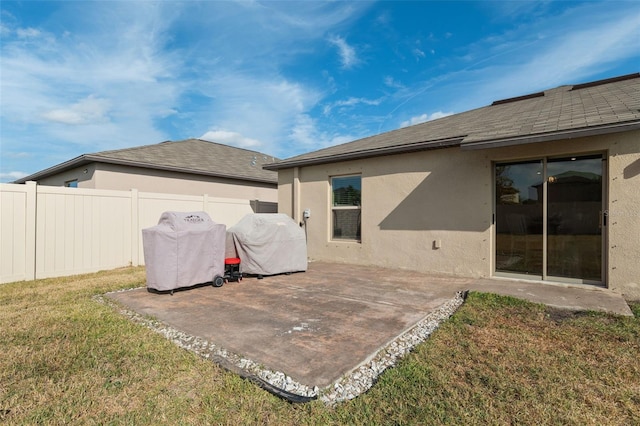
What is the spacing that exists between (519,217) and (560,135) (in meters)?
1.83

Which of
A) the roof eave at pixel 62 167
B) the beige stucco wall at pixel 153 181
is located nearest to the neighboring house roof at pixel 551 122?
the beige stucco wall at pixel 153 181

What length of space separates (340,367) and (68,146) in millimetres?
17783

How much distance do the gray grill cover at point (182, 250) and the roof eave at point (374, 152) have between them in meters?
4.11

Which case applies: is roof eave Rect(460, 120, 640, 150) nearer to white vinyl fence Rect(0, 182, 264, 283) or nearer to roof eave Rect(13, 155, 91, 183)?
white vinyl fence Rect(0, 182, 264, 283)

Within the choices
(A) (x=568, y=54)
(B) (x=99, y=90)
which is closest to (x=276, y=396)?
(A) (x=568, y=54)

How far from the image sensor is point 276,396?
2340 millimetres

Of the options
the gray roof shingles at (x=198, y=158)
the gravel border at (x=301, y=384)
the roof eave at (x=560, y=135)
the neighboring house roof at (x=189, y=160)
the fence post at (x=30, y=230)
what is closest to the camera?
the gravel border at (x=301, y=384)

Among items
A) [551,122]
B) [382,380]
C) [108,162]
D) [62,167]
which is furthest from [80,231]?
[551,122]

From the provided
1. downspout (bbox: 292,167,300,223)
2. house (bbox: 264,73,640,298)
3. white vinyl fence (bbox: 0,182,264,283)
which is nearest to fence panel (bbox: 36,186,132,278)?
white vinyl fence (bbox: 0,182,264,283)

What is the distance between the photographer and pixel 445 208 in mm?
7016

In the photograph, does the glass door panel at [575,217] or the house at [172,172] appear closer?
the glass door panel at [575,217]

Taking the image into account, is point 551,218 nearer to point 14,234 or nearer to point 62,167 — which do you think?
point 14,234

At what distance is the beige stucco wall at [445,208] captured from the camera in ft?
16.6

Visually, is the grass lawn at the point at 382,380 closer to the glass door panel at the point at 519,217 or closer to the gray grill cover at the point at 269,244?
the glass door panel at the point at 519,217
